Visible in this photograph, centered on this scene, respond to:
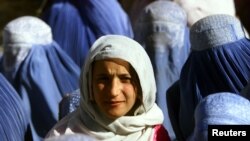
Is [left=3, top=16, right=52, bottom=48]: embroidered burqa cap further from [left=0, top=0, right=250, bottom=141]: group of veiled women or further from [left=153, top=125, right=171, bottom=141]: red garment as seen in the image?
[left=153, top=125, right=171, bottom=141]: red garment

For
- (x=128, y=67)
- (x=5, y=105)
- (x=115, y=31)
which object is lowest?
(x=115, y=31)

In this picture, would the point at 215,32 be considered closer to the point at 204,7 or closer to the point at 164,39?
the point at 164,39

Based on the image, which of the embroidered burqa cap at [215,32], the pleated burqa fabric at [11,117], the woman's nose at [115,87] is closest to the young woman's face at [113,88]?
the woman's nose at [115,87]

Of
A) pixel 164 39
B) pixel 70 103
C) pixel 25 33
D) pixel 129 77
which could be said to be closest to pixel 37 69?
pixel 25 33

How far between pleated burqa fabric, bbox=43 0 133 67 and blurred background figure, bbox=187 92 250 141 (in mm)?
3024

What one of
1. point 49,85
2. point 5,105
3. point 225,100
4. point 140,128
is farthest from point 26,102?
point 225,100

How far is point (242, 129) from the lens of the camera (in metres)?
3.57

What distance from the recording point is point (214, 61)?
4.65 m

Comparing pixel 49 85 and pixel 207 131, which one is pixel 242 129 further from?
pixel 49 85

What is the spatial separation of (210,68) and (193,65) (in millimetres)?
102

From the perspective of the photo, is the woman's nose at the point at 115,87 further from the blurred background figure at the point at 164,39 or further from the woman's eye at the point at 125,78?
the blurred background figure at the point at 164,39

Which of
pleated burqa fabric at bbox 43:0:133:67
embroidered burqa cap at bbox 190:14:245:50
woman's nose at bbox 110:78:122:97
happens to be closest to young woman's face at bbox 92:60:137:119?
woman's nose at bbox 110:78:122:97

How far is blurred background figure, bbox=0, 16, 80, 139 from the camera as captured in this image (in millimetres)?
5762

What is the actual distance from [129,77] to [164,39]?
5.80ft
